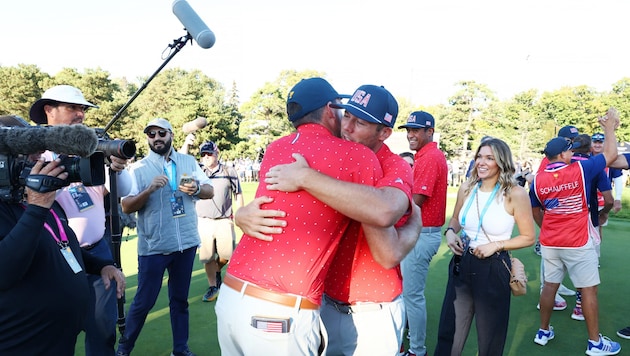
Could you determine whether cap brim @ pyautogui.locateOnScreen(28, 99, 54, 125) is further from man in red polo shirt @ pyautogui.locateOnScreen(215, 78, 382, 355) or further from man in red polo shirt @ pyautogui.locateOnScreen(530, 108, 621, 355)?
man in red polo shirt @ pyautogui.locateOnScreen(530, 108, 621, 355)

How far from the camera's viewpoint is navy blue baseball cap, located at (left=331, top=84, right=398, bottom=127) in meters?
2.05

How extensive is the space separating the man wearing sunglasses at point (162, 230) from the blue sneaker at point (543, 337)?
376cm

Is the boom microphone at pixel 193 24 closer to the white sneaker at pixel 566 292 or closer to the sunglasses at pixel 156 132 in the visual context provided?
the sunglasses at pixel 156 132

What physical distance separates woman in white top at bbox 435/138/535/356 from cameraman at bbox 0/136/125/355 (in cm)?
278

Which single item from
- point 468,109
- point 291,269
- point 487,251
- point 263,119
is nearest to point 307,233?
point 291,269

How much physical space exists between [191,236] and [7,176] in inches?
104

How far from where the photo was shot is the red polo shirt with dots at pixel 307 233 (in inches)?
68.5

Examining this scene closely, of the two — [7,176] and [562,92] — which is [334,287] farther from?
[562,92]

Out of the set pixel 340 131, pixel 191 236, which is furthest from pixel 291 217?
pixel 191 236

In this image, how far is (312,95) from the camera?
1992mm

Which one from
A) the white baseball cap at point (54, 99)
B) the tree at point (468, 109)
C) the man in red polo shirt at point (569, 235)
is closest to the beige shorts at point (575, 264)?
the man in red polo shirt at point (569, 235)

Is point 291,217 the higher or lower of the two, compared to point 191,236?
higher

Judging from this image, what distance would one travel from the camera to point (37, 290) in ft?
6.59

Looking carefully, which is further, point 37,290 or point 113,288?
point 113,288
